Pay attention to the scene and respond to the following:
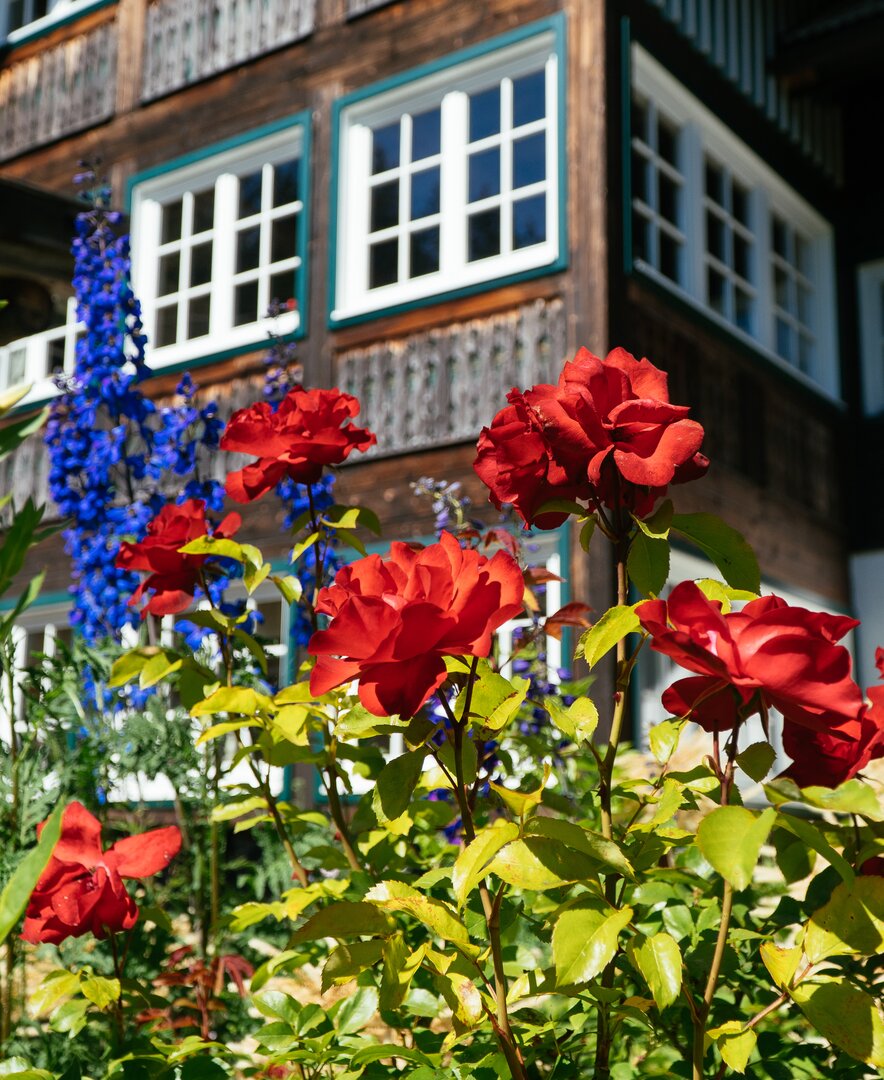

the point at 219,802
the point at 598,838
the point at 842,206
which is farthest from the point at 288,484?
the point at 842,206

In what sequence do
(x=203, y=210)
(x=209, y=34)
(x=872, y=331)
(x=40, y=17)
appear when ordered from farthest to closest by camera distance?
(x=40, y=17), (x=872, y=331), (x=203, y=210), (x=209, y=34)

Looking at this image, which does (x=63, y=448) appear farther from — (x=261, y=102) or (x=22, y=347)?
(x=22, y=347)

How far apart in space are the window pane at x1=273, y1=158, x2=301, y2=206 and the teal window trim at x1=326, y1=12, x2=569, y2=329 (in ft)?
1.82

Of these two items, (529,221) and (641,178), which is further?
(641,178)

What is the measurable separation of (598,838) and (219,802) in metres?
1.51

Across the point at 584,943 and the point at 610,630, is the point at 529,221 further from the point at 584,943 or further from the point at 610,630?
the point at 584,943

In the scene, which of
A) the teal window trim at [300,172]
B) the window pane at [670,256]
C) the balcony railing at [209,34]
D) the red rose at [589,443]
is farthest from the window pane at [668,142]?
the red rose at [589,443]

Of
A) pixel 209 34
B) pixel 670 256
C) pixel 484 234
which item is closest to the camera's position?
pixel 484 234

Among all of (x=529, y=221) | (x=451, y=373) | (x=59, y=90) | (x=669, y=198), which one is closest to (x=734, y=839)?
(x=451, y=373)

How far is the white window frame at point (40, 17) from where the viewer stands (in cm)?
925

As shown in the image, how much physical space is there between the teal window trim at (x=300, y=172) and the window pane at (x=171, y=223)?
32 cm

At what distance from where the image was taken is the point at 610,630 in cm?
110

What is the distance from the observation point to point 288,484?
313cm

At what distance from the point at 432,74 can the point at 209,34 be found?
2.08 metres
